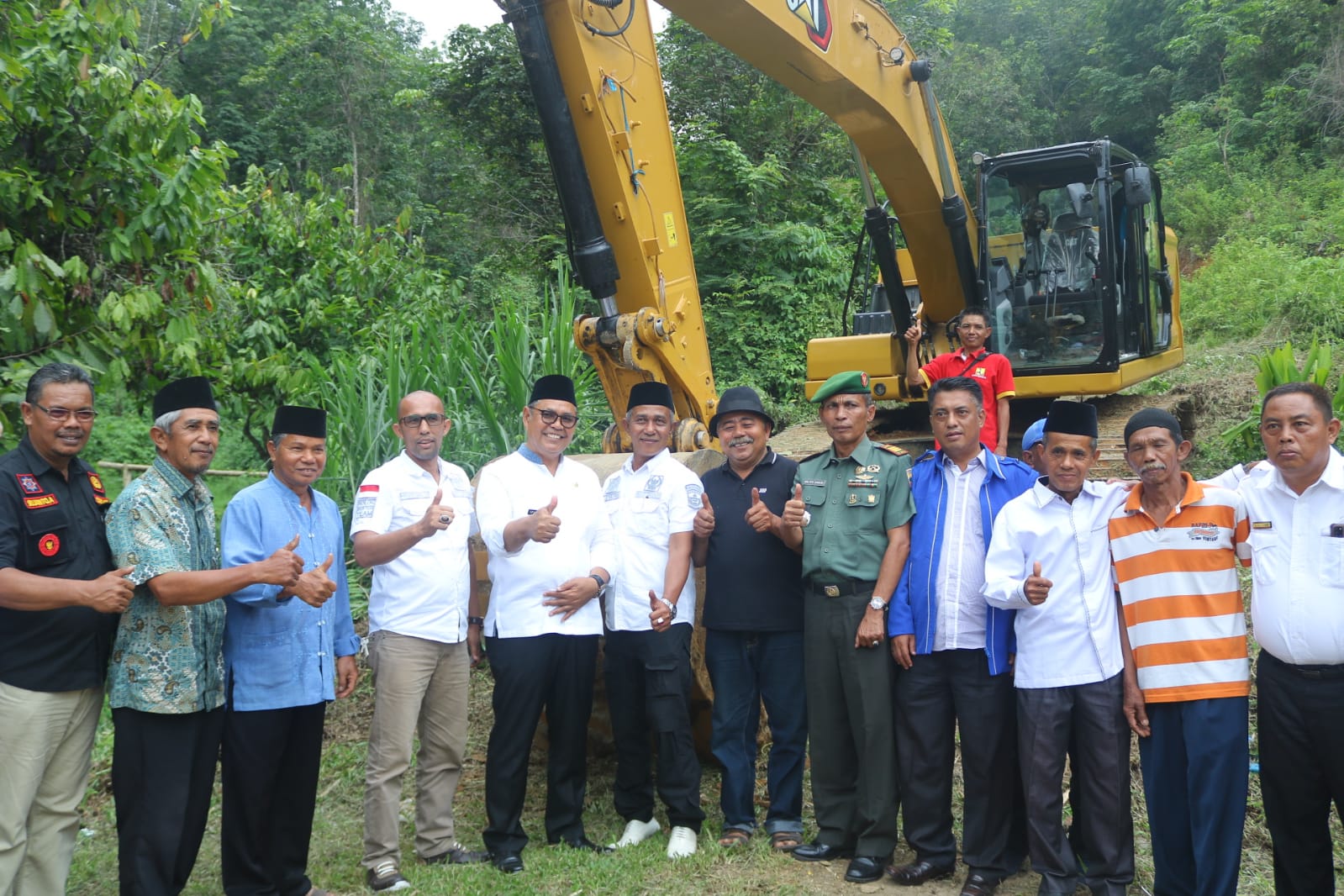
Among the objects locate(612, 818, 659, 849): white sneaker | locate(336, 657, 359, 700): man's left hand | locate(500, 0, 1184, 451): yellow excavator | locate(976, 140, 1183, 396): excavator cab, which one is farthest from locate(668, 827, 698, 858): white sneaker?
locate(976, 140, 1183, 396): excavator cab

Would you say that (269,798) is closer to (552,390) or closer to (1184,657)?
(552,390)

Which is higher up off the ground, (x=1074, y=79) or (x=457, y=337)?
(x=1074, y=79)

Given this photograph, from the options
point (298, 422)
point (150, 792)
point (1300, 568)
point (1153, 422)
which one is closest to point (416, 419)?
point (298, 422)

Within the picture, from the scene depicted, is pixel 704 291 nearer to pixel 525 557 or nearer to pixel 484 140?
pixel 484 140

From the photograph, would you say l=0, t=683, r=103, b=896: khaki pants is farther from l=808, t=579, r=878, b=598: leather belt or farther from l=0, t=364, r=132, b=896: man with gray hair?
l=808, t=579, r=878, b=598: leather belt

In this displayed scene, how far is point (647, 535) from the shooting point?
4629 mm

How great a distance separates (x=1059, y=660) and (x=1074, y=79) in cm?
3199

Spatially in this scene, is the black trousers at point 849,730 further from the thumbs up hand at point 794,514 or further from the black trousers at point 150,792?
the black trousers at point 150,792

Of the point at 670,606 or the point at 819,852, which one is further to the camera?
the point at 670,606

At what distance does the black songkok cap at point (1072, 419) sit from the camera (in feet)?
12.7

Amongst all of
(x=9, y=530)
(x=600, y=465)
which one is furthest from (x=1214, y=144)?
(x=9, y=530)

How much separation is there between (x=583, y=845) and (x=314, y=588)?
62.5 inches

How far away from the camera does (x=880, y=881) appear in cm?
416

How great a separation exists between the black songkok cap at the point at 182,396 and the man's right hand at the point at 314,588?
69 centimetres
